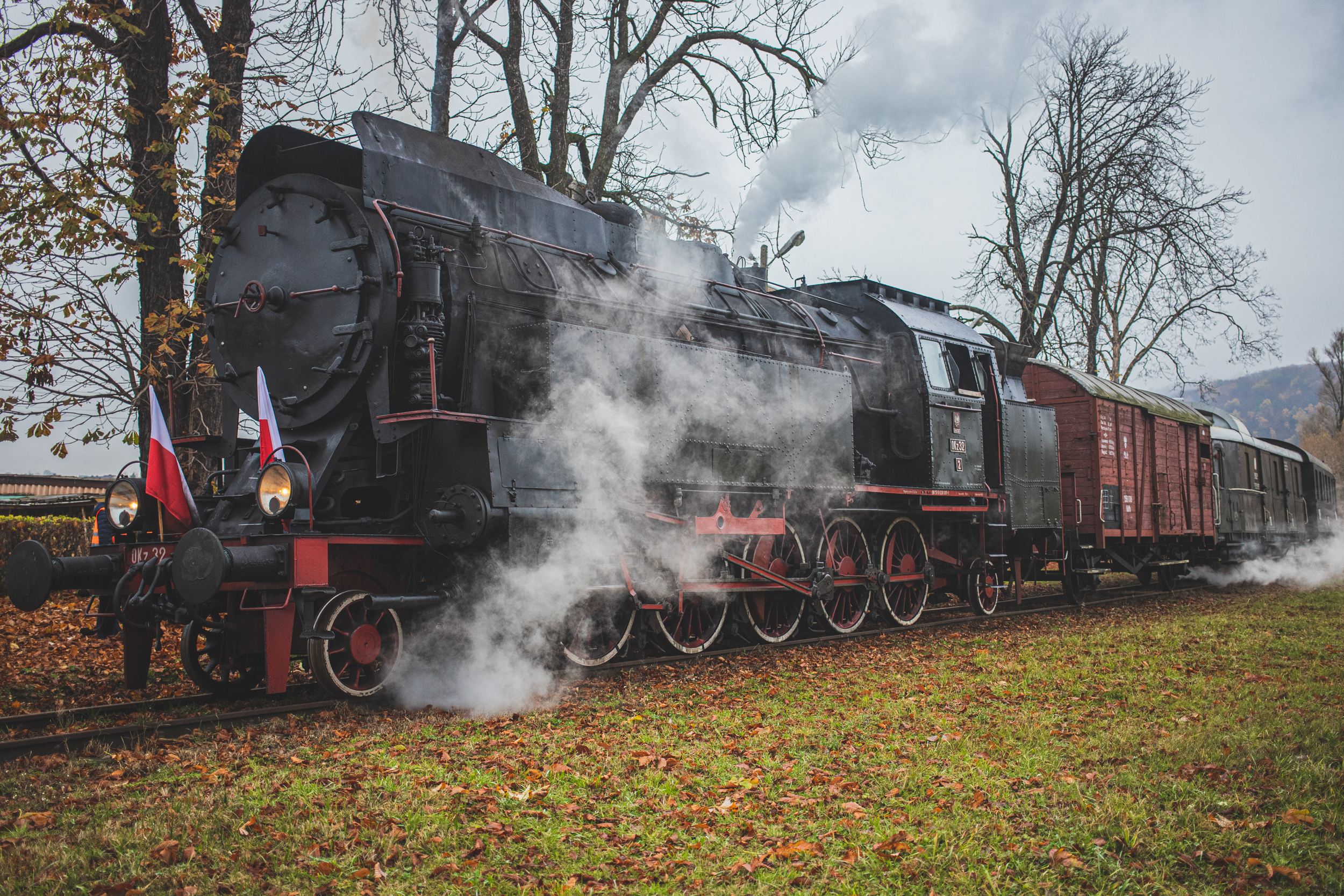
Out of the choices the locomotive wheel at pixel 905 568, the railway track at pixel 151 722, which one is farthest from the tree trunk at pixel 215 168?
the locomotive wheel at pixel 905 568

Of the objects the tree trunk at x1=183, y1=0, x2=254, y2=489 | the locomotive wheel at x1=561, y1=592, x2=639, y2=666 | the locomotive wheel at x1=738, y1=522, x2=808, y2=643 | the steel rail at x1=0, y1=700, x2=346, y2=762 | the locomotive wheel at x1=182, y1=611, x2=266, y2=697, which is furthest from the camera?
the tree trunk at x1=183, y1=0, x2=254, y2=489

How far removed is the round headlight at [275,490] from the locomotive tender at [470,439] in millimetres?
16

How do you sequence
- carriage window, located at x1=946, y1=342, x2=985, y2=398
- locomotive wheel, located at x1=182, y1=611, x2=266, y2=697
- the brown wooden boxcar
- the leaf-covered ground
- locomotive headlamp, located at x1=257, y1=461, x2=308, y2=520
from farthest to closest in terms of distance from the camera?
1. the brown wooden boxcar
2. carriage window, located at x1=946, y1=342, x2=985, y2=398
3. locomotive wheel, located at x1=182, y1=611, x2=266, y2=697
4. locomotive headlamp, located at x1=257, y1=461, x2=308, y2=520
5. the leaf-covered ground

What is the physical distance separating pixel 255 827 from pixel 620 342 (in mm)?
4296

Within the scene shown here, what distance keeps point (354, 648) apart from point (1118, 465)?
12.3 m

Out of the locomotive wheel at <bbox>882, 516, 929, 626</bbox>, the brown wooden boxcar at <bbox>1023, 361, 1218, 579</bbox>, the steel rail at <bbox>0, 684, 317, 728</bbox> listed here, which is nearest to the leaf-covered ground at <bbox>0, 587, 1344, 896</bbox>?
the steel rail at <bbox>0, 684, 317, 728</bbox>

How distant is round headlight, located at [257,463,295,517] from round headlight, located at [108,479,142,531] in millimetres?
1287

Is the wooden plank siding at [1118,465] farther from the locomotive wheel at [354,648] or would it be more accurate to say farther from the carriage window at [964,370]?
the locomotive wheel at [354,648]

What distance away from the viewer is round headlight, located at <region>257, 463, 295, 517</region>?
18.1ft

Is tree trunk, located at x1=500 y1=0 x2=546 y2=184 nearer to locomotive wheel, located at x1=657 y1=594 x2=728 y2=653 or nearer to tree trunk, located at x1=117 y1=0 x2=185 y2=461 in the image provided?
tree trunk, located at x1=117 y1=0 x2=185 y2=461

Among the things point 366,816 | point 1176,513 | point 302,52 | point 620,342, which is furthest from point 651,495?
point 1176,513

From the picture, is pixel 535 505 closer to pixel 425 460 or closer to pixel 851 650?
pixel 425 460

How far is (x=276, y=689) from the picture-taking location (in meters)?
5.45

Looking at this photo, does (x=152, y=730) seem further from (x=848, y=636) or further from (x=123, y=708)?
(x=848, y=636)
